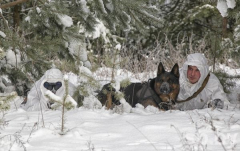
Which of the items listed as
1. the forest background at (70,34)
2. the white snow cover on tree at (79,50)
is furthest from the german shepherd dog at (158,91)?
the forest background at (70,34)

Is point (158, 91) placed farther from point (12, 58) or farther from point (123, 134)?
point (123, 134)

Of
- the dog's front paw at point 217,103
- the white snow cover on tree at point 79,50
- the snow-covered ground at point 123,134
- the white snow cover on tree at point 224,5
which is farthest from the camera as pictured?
the dog's front paw at point 217,103

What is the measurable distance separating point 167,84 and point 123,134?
262 cm

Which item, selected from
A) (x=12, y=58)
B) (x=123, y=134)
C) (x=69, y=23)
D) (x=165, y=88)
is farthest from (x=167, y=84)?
(x=123, y=134)

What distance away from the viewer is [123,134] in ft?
11.1

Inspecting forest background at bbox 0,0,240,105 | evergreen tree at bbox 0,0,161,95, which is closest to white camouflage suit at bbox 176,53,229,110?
forest background at bbox 0,0,240,105

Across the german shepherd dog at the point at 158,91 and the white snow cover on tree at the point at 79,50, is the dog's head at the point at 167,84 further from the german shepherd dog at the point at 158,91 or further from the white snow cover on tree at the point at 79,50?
the white snow cover on tree at the point at 79,50

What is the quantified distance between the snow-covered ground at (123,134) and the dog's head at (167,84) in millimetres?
1604

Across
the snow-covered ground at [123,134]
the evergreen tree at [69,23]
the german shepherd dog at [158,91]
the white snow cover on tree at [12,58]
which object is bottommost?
the snow-covered ground at [123,134]

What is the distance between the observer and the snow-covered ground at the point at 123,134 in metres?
2.93

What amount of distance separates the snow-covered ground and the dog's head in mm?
1604

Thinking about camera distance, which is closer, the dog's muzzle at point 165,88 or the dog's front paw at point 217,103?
the dog's front paw at point 217,103

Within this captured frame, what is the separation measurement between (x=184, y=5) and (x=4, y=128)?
377 inches

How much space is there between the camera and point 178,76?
600cm
